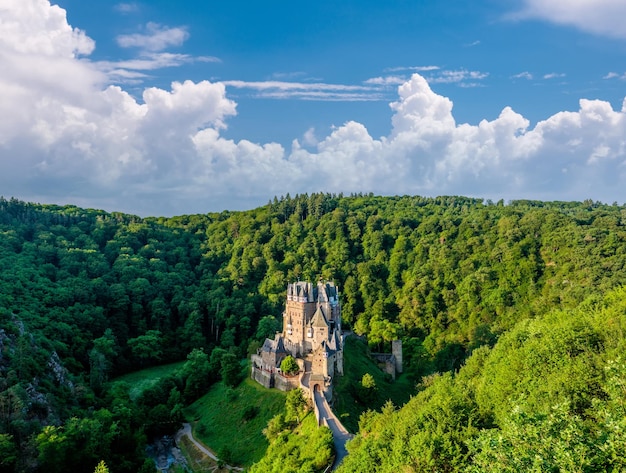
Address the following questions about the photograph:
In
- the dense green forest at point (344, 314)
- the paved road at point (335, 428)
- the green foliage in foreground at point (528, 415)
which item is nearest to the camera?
the green foliage in foreground at point (528, 415)

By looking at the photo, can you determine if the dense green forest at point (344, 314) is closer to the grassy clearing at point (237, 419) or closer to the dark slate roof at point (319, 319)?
the grassy clearing at point (237, 419)

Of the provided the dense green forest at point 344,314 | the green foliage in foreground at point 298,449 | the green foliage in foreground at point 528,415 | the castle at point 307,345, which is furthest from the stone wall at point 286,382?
the green foliage in foreground at point 528,415

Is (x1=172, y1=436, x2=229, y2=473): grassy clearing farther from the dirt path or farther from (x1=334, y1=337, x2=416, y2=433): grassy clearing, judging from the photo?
(x1=334, y1=337, x2=416, y2=433): grassy clearing

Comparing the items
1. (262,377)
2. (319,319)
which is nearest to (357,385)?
(319,319)

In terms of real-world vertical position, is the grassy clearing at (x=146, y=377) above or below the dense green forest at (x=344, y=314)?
below

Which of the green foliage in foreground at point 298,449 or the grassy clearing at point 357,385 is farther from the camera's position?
the grassy clearing at point 357,385

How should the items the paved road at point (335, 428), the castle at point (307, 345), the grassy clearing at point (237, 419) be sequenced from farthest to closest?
1. the castle at point (307, 345)
2. the grassy clearing at point (237, 419)
3. the paved road at point (335, 428)

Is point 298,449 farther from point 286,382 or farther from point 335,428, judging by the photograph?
point 286,382
